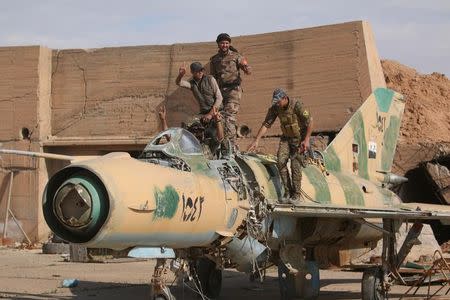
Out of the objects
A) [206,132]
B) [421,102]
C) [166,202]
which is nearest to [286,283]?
[206,132]

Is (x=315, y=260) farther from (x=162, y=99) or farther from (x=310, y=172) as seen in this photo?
(x=162, y=99)

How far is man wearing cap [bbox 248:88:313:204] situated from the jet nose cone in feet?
10.9

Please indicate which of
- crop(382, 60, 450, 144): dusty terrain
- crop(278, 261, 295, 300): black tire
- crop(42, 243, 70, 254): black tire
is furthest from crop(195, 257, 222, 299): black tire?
crop(382, 60, 450, 144): dusty terrain

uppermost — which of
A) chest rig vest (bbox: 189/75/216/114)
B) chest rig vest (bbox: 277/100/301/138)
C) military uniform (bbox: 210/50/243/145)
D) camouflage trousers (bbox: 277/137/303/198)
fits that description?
military uniform (bbox: 210/50/243/145)

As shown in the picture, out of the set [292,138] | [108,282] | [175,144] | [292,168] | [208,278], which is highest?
[292,138]

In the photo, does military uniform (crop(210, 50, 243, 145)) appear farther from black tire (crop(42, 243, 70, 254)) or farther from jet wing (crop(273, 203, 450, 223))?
black tire (crop(42, 243, 70, 254))

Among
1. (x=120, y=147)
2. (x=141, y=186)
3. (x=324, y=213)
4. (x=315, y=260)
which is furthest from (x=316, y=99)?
(x=141, y=186)

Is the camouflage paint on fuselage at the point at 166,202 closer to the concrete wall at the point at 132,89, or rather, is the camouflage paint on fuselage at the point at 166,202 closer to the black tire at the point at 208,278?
the black tire at the point at 208,278

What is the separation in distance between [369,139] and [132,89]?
719cm

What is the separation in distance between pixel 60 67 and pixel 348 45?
722 centimetres

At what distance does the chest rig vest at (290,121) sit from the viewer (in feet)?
33.4

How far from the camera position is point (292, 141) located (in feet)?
33.4

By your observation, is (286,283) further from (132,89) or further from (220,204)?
(132,89)

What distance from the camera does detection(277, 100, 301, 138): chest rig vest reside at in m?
10.2
